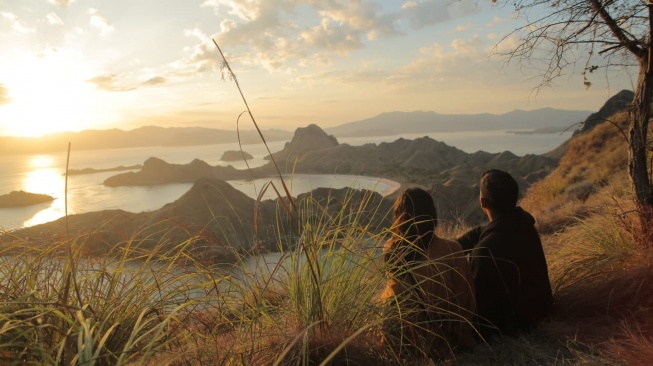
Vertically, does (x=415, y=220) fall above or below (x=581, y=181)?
above

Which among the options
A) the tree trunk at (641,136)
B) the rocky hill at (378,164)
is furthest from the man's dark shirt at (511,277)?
the rocky hill at (378,164)

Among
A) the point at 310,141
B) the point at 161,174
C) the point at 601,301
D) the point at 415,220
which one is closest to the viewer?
the point at 415,220

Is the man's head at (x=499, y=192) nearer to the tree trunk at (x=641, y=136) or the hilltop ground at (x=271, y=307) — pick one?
the hilltop ground at (x=271, y=307)

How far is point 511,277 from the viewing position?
3.37 metres

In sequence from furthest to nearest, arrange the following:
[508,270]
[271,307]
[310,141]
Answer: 1. [310,141]
2. [508,270]
3. [271,307]

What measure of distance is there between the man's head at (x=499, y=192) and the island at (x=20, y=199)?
81.7m

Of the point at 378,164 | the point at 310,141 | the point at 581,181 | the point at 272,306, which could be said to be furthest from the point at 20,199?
the point at 310,141

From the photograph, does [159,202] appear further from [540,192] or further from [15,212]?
→ [540,192]

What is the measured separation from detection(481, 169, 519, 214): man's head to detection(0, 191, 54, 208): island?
81.7 meters

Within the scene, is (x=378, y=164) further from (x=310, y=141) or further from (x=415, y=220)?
(x=415, y=220)

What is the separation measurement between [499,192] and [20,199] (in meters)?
→ 83.9

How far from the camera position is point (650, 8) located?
4.18 m

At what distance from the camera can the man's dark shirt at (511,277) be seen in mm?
3328

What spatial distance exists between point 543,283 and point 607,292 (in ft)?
1.99
